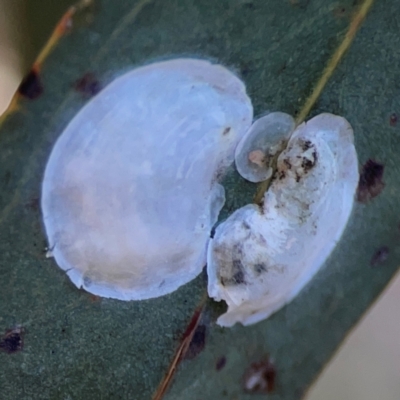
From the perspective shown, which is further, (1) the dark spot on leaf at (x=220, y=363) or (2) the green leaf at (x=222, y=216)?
(1) the dark spot on leaf at (x=220, y=363)

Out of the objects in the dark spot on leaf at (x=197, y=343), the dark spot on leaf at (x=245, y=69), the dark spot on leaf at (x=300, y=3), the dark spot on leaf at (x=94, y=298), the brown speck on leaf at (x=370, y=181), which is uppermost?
the dark spot on leaf at (x=300, y=3)

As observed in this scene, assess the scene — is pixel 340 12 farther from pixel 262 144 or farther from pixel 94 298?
pixel 94 298

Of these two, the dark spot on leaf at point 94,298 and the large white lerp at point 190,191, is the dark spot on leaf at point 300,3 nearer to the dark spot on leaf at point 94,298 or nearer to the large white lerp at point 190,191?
the large white lerp at point 190,191

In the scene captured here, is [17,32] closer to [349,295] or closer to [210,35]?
[210,35]

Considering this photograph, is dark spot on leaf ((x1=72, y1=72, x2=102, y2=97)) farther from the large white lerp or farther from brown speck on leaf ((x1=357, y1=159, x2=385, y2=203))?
brown speck on leaf ((x1=357, y1=159, x2=385, y2=203))

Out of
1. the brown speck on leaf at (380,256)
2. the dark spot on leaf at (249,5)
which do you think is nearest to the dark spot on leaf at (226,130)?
the dark spot on leaf at (249,5)
